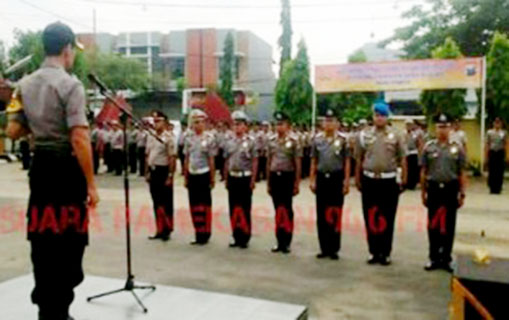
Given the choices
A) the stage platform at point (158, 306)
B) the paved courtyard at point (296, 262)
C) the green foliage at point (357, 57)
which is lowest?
the paved courtyard at point (296, 262)

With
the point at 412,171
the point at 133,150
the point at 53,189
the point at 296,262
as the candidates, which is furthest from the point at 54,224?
the point at 133,150

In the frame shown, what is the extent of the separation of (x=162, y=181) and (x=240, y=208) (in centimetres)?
117

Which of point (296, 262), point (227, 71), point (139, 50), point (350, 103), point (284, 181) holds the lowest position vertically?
point (296, 262)

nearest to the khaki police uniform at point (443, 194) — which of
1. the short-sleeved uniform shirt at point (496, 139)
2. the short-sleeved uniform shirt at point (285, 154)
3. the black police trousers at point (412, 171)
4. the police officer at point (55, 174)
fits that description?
the short-sleeved uniform shirt at point (285, 154)

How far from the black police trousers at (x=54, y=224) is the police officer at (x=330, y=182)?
149 inches

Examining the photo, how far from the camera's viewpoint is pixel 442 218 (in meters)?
6.11

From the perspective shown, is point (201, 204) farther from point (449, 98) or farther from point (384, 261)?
point (449, 98)

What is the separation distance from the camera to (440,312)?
15.6ft

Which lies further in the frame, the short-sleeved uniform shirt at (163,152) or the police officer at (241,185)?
the short-sleeved uniform shirt at (163,152)

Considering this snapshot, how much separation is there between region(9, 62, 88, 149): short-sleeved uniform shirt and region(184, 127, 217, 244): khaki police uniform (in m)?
4.09

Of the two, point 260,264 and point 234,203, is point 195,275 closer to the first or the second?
point 260,264

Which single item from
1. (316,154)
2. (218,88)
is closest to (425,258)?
(316,154)

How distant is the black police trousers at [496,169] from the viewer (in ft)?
41.3

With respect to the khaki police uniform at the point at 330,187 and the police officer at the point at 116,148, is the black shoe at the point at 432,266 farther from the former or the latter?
the police officer at the point at 116,148
